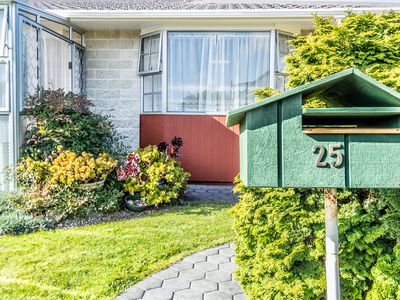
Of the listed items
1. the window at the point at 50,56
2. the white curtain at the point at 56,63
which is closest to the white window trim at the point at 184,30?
the window at the point at 50,56

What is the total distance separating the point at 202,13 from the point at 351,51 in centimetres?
456

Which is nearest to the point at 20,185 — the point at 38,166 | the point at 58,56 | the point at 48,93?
the point at 38,166

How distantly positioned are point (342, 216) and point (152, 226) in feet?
8.99

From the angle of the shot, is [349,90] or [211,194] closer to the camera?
[349,90]

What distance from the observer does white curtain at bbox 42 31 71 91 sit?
23.0 ft

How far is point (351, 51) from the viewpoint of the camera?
8.77 feet

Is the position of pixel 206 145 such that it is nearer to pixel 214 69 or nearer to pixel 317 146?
pixel 214 69

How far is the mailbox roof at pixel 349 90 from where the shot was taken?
1589mm

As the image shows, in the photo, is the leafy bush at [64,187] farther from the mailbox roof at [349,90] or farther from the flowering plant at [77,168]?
the mailbox roof at [349,90]

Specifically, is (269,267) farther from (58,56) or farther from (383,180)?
(58,56)

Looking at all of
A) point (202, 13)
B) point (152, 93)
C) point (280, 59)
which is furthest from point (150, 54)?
Answer: point (280, 59)

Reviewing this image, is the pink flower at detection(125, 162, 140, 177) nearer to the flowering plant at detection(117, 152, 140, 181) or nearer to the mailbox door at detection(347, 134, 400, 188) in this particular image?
the flowering plant at detection(117, 152, 140, 181)

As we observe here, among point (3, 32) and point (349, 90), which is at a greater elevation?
point (3, 32)

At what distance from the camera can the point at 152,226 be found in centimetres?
462
